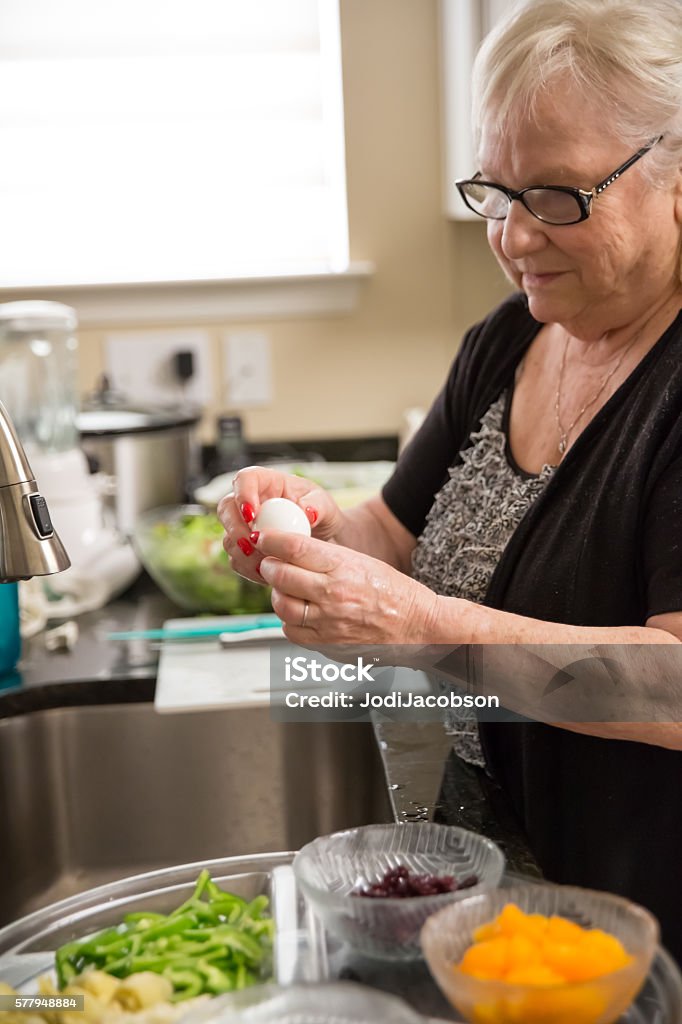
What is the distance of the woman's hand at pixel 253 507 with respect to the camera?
1.02m

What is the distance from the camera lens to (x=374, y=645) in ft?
2.78

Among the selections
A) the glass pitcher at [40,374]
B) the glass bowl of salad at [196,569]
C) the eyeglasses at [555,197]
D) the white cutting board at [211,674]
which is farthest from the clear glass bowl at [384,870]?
the glass pitcher at [40,374]

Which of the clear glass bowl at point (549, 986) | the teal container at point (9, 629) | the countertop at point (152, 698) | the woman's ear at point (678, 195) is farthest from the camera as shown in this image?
the teal container at point (9, 629)

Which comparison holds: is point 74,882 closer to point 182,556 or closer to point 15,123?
point 182,556

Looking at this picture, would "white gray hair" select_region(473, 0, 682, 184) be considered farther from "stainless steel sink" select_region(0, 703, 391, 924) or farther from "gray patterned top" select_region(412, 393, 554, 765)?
"stainless steel sink" select_region(0, 703, 391, 924)

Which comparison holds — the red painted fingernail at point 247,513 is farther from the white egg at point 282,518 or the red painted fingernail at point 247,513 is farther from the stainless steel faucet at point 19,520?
the stainless steel faucet at point 19,520

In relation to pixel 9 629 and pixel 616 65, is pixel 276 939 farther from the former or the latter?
pixel 9 629

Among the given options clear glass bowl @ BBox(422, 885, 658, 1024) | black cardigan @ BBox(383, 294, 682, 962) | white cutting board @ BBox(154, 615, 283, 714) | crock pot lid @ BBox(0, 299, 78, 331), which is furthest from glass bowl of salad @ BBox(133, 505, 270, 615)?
clear glass bowl @ BBox(422, 885, 658, 1024)

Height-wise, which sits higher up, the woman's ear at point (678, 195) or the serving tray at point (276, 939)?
the woman's ear at point (678, 195)

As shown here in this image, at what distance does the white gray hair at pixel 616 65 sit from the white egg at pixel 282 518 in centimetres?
34

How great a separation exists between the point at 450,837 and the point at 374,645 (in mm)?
189

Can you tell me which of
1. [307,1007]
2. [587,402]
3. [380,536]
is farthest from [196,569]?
[307,1007]

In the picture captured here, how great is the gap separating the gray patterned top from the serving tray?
318 mm

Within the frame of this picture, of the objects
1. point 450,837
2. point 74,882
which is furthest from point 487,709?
point 74,882
